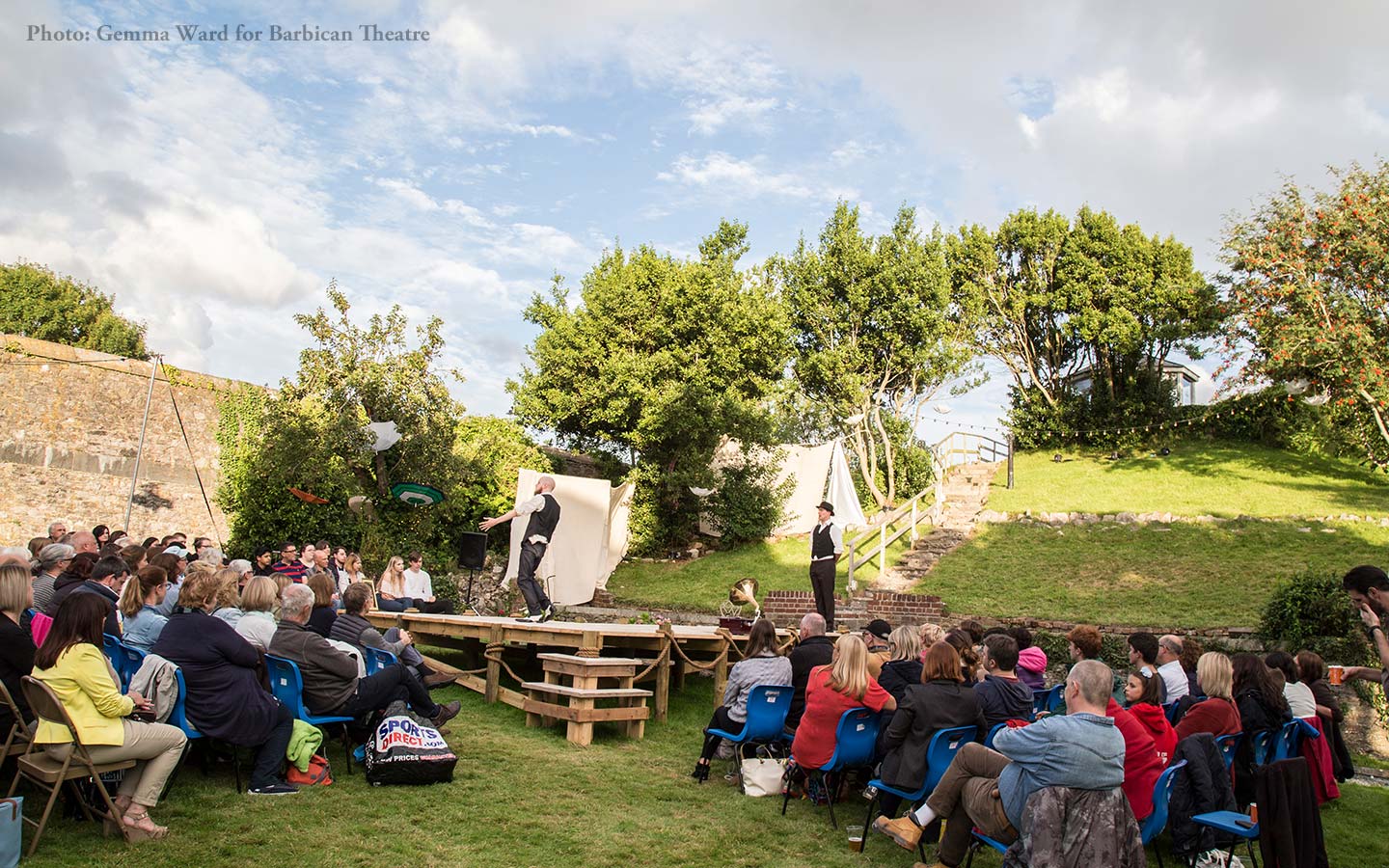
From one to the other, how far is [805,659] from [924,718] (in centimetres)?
164

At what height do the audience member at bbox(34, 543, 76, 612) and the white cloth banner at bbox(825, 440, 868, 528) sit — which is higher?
the white cloth banner at bbox(825, 440, 868, 528)

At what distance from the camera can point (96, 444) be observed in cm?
1424

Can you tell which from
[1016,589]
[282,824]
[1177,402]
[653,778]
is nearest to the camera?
[282,824]

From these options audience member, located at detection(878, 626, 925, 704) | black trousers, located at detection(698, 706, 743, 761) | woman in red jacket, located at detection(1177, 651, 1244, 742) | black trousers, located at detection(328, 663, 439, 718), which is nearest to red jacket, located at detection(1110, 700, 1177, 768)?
woman in red jacket, located at detection(1177, 651, 1244, 742)

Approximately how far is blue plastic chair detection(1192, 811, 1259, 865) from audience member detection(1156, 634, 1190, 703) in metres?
1.62

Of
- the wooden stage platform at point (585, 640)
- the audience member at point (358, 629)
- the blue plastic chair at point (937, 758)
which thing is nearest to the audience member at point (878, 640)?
the wooden stage platform at point (585, 640)

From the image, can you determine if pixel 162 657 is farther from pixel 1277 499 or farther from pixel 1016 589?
pixel 1277 499

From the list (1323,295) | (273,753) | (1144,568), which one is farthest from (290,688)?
(1323,295)

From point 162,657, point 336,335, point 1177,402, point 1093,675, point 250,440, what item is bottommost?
point 162,657

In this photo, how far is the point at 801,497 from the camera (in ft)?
64.5

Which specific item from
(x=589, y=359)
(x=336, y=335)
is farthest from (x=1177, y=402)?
(x=336, y=335)

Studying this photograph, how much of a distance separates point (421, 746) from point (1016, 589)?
1069 cm

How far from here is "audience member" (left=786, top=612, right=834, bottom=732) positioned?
6.05 metres

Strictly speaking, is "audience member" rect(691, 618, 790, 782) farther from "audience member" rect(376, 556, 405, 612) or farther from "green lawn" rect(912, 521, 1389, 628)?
"green lawn" rect(912, 521, 1389, 628)
